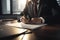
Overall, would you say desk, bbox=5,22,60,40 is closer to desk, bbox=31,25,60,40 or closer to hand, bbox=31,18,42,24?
desk, bbox=31,25,60,40

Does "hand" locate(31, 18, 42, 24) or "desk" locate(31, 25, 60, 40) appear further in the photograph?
"hand" locate(31, 18, 42, 24)

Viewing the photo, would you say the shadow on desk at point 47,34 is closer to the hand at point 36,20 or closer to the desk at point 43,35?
the desk at point 43,35

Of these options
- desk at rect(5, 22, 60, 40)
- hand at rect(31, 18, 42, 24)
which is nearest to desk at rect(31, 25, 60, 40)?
desk at rect(5, 22, 60, 40)

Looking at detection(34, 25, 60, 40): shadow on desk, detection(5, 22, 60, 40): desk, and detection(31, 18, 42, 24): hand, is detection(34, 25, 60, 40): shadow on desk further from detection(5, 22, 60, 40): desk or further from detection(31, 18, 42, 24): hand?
detection(31, 18, 42, 24): hand

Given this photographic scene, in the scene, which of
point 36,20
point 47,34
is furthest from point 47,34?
point 36,20

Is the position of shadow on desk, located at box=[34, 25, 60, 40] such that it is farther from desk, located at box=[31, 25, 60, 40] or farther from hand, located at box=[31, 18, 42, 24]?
hand, located at box=[31, 18, 42, 24]

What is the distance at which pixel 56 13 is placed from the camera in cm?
197

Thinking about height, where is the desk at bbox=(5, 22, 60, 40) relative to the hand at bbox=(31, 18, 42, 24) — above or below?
below

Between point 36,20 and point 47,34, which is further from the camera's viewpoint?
point 36,20

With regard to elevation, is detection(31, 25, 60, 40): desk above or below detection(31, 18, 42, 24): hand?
below

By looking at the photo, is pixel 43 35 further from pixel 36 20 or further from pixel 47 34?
pixel 36 20

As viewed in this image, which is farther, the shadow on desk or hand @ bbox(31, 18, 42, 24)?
hand @ bbox(31, 18, 42, 24)

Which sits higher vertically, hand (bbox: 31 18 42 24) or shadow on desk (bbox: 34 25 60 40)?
hand (bbox: 31 18 42 24)

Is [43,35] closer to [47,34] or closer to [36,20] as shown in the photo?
[47,34]
